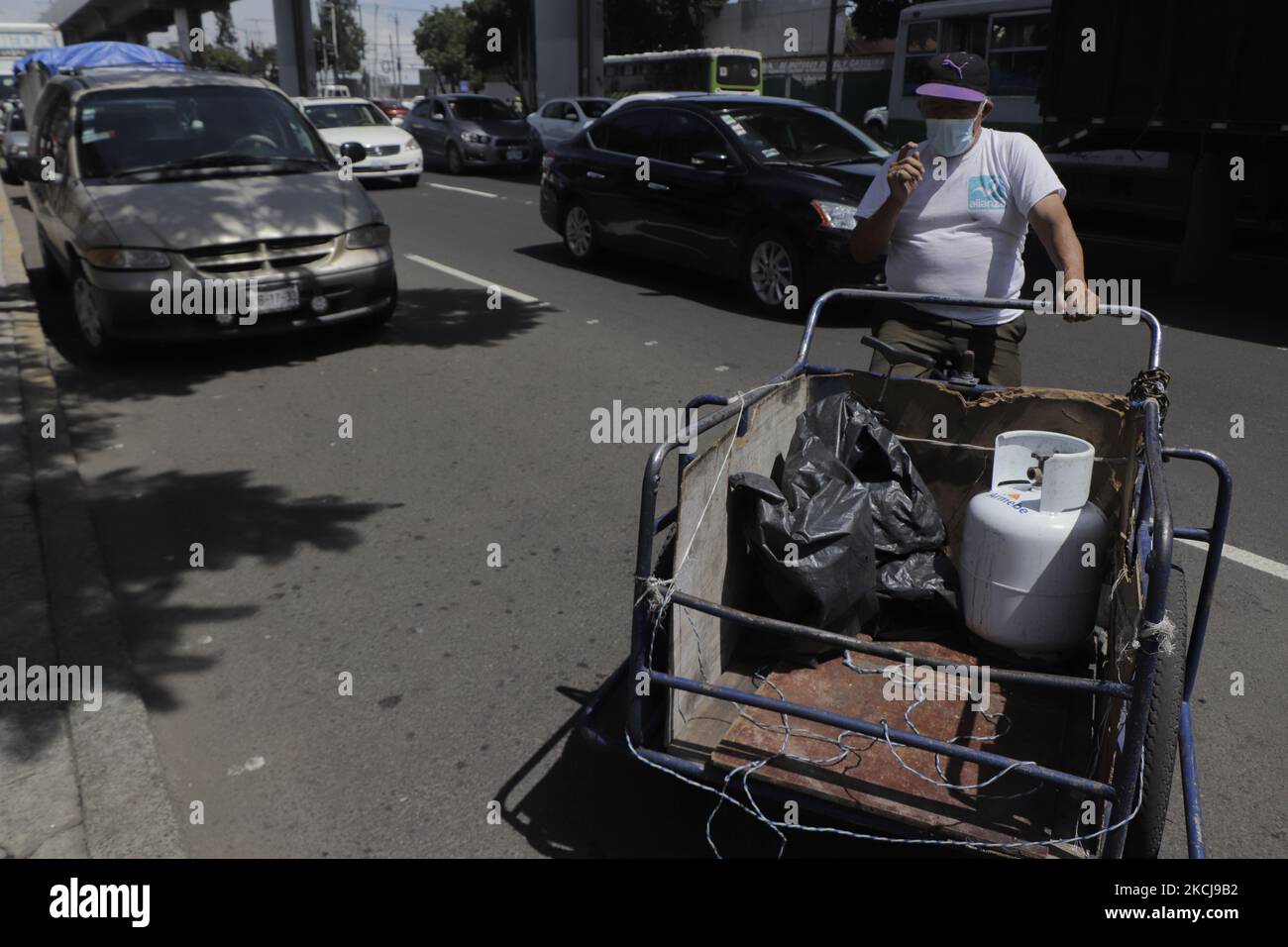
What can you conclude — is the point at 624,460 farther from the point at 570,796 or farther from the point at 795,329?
the point at 795,329

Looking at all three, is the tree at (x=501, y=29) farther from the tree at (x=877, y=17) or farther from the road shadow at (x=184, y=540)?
the road shadow at (x=184, y=540)

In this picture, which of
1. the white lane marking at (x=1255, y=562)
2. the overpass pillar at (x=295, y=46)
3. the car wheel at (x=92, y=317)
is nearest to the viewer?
the white lane marking at (x=1255, y=562)

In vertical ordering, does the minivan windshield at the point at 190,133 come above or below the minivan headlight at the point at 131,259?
above

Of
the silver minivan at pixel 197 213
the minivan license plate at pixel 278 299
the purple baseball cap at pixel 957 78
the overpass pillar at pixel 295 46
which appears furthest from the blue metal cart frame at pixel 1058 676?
the overpass pillar at pixel 295 46

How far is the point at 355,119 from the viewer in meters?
21.2

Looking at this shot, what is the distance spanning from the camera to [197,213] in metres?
7.46

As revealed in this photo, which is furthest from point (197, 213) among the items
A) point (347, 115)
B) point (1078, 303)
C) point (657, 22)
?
point (657, 22)

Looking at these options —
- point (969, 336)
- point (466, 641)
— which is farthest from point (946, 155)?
point (466, 641)

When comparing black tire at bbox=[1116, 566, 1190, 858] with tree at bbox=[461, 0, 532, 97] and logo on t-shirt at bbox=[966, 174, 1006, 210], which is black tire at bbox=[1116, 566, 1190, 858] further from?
tree at bbox=[461, 0, 532, 97]

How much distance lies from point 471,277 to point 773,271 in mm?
3636

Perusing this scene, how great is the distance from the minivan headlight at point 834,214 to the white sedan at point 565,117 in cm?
1510

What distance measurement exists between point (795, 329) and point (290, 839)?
21.8 ft

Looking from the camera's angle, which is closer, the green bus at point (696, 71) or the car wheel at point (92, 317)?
the car wheel at point (92, 317)

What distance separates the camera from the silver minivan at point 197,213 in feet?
23.9
